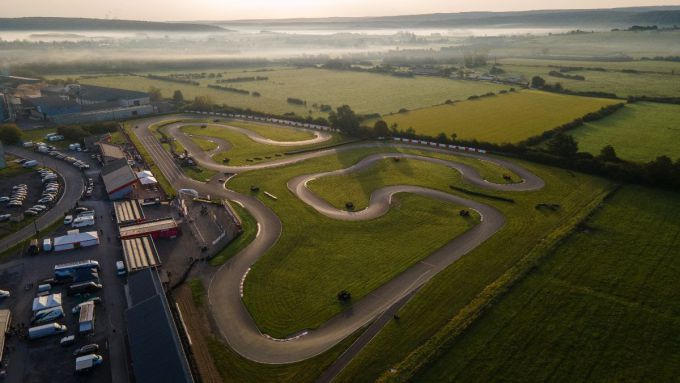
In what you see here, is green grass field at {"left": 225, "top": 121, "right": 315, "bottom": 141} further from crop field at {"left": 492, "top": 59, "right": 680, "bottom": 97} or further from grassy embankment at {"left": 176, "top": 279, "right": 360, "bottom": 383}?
crop field at {"left": 492, "top": 59, "right": 680, "bottom": 97}

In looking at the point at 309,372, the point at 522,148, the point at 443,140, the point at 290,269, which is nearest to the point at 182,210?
the point at 290,269

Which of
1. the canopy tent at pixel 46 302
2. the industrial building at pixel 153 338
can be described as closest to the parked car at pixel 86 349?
the industrial building at pixel 153 338

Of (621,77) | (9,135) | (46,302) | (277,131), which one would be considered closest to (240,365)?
(46,302)

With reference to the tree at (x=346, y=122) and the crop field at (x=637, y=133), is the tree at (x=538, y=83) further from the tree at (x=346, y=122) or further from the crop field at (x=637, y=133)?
the tree at (x=346, y=122)

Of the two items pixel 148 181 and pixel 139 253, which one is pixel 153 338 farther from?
pixel 148 181

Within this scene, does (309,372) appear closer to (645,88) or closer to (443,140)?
(443,140)

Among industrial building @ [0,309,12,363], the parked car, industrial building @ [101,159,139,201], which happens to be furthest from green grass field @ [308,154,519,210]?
industrial building @ [0,309,12,363]
